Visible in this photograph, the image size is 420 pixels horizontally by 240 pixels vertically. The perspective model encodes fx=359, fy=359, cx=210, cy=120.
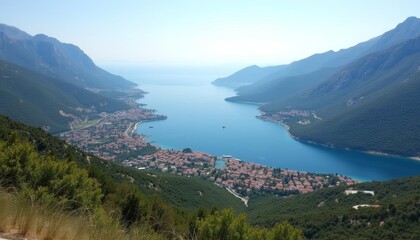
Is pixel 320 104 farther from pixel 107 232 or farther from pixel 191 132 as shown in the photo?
pixel 107 232

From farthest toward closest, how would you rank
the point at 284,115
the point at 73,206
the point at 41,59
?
the point at 41,59 → the point at 284,115 → the point at 73,206

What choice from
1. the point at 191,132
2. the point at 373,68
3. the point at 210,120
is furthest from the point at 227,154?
the point at 373,68

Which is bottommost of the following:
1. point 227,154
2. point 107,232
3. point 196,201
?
point 227,154

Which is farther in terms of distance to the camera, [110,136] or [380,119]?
[380,119]

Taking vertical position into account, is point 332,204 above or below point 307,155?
above

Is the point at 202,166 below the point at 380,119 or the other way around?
below

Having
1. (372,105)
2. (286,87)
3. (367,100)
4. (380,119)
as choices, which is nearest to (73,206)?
(380,119)

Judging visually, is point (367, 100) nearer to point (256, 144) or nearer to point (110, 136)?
point (256, 144)

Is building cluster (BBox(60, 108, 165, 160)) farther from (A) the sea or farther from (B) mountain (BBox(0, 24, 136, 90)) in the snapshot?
(B) mountain (BBox(0, 24, 136, 90))
